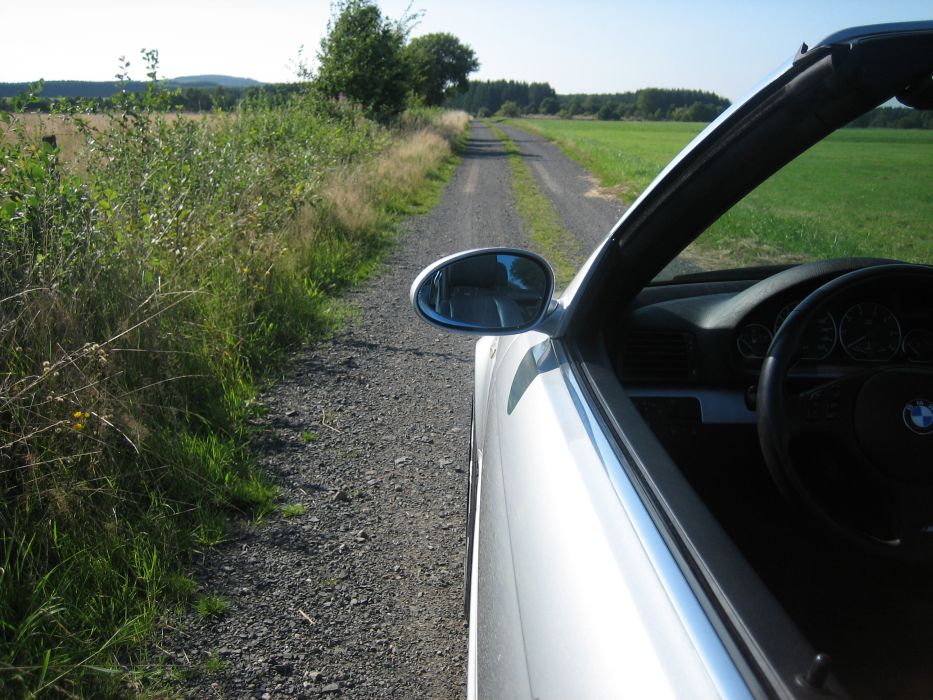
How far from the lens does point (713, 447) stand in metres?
2.26

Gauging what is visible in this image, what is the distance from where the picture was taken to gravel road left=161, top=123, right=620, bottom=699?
281 cm

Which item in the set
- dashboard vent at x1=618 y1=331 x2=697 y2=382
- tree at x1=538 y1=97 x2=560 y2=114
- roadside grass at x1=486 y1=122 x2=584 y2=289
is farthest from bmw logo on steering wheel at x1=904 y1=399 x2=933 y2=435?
tree at x1=538 y1=97 x2=560 y2=114

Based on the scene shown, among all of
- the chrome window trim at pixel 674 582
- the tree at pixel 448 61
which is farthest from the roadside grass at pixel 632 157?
the tree at pixel 448 61

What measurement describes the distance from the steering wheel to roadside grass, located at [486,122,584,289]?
381 cm

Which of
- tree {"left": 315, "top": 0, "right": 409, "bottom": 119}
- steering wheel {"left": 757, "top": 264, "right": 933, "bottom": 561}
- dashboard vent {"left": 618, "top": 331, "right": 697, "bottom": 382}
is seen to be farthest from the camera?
tree {"left": 315, "top": 0, "right": 409, "bottom": 119}

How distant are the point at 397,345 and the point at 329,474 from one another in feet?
8.64

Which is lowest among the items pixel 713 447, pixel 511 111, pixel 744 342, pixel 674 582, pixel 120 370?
pixel 120 370

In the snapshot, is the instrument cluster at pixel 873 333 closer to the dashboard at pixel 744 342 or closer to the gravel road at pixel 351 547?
the dashboard at pixel 744 342

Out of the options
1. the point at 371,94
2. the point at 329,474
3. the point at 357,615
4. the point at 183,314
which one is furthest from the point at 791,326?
the point at 371,94

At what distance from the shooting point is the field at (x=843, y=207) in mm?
1633

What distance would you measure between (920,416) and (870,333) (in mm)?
489

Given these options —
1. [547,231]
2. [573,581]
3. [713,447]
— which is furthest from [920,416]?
[547,231]

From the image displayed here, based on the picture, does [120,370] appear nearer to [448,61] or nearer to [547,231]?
[547,231]

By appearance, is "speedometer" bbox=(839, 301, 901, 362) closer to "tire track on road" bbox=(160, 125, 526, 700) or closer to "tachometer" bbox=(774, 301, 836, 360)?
"tachometer" bbox=(774, 301, 836, 360)
